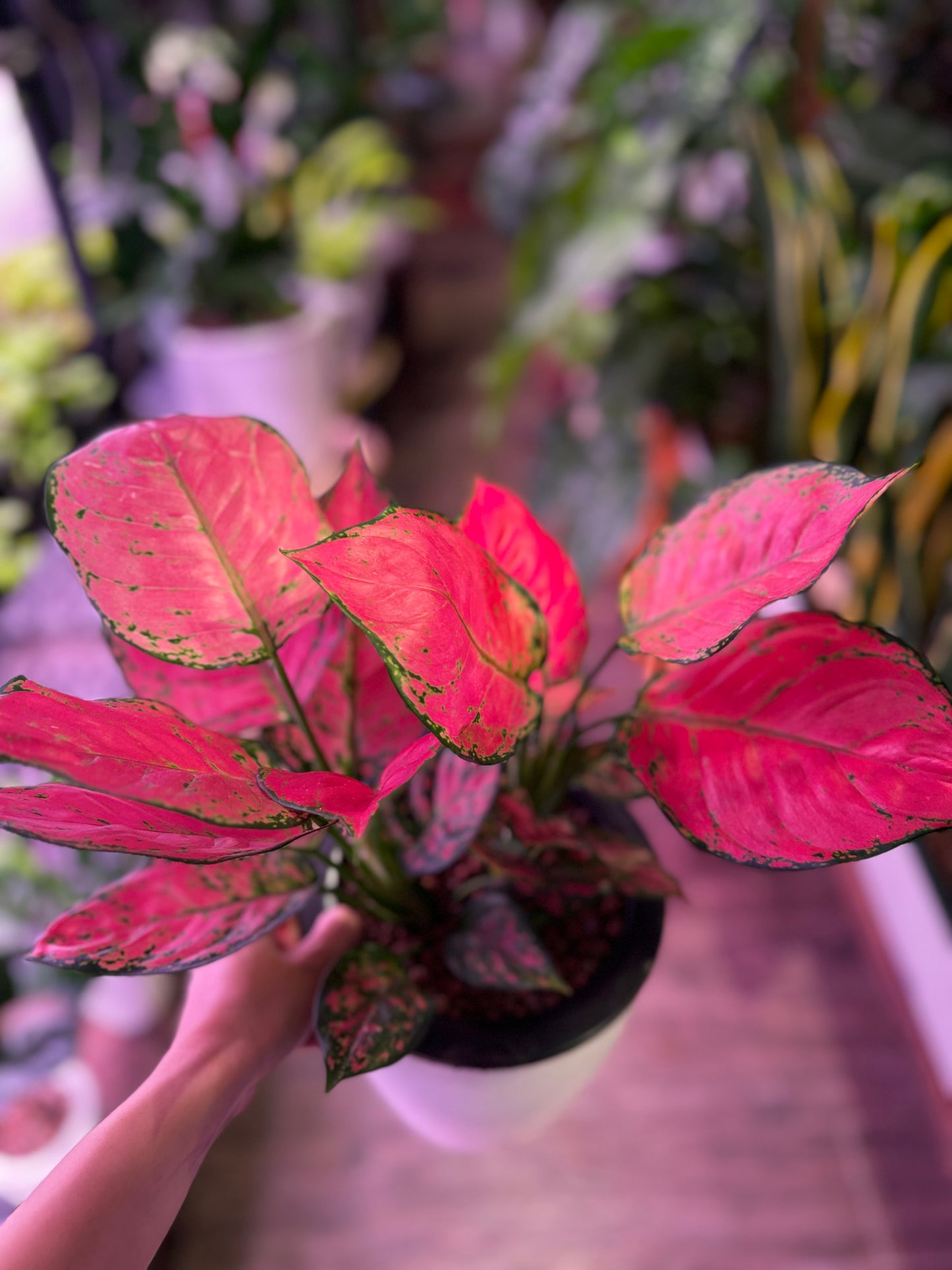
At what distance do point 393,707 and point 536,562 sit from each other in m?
0.12

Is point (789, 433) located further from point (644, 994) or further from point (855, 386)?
point (644, 994)

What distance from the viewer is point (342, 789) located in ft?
0.99

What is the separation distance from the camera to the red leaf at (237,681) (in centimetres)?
40

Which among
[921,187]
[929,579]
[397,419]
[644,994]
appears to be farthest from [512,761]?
[397,419]

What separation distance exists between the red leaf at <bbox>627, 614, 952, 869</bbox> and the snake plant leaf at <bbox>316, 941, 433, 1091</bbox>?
15 centimetres

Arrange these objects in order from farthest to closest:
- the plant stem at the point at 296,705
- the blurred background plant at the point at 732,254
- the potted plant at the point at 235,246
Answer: the potted plant at the point at 235,246, the blurred background plant at the point at 732,254, the plant stem at the point at 296,705

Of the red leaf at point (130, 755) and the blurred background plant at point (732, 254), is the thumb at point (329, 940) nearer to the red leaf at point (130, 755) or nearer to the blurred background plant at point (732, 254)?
the red leaf at point (130, 755)

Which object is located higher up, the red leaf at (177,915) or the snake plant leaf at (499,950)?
the red leaf at (177,915)

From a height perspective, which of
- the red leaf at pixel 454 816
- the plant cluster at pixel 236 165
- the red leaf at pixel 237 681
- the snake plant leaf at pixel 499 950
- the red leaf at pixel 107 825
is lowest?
the snake plant leaf at pixel 499 950

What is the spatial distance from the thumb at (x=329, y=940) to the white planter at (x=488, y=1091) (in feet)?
0.21

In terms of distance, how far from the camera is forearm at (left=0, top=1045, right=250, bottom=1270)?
300mm

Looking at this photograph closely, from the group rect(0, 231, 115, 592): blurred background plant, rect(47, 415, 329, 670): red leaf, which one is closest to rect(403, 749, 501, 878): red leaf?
rect(47, 415, 329, 670): red leaf

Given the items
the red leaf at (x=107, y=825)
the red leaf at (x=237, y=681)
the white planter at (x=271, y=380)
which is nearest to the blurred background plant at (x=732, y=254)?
the white planter at (x=271, y=380)

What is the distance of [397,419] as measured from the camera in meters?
1.89
